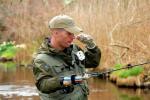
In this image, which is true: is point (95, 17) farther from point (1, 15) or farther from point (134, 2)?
point (1, 15)

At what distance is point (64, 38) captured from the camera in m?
4.60

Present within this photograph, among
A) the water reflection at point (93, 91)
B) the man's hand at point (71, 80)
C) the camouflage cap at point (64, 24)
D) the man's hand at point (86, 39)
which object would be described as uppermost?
the camouflage cap at point (64, 24)

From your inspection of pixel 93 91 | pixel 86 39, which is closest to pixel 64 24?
pixel 86 39

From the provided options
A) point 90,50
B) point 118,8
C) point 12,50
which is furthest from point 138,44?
point 12,50

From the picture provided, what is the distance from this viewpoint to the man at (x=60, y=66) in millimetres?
4547

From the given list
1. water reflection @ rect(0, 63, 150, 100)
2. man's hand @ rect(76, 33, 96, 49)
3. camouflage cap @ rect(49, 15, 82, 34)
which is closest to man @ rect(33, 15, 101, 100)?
camouflage cap @ rect(49, 15, 82, 34)

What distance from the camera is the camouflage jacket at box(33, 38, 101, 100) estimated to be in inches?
179

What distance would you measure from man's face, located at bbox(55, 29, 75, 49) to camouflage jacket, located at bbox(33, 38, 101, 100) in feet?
0.27

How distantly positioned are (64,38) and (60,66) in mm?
245

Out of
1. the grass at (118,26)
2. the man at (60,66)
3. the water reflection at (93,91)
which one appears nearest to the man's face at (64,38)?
the man at (60,66)

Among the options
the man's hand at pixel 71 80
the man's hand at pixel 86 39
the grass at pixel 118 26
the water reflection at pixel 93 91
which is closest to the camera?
the man's hand at pixel 71 80

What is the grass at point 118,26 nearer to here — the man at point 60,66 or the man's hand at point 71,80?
the man at point 60,66

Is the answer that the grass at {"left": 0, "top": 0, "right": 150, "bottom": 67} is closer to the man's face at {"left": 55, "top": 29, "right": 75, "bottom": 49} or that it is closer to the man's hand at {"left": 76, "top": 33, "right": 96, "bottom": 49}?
the man's hand at {"left": 76, "top": 33, "right": 96, "bottom": 49}

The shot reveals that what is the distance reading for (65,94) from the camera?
467cm
